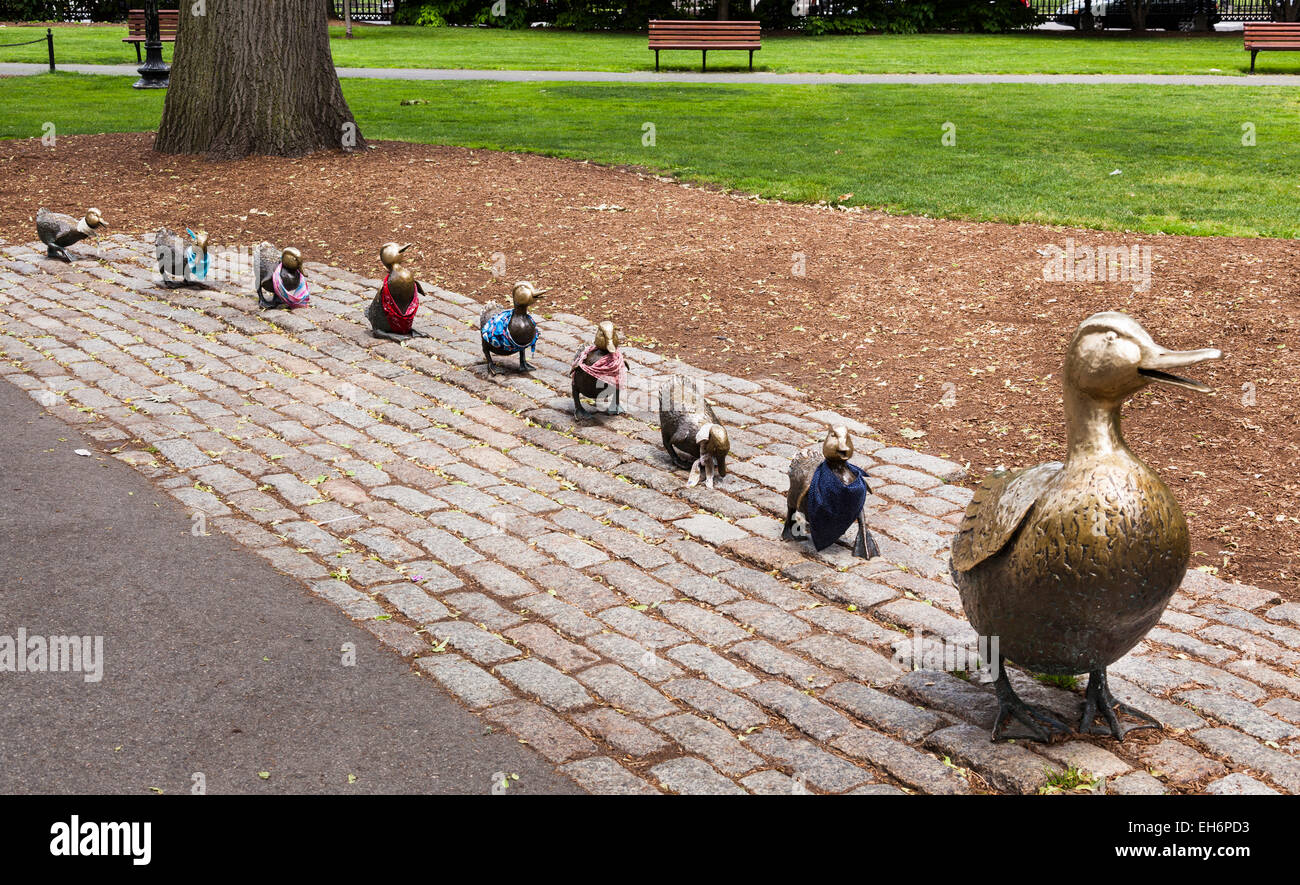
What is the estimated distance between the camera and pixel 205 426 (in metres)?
8.23

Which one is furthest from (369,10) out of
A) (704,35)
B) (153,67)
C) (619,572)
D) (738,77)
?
(619,572)

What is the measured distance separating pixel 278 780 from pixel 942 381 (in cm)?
571

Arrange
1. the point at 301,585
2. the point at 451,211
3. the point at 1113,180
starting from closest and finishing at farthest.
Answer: the point at 301,585 < the point at 451,211 < the point at 1113,180

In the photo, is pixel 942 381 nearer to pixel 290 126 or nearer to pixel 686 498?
pixel 686 498

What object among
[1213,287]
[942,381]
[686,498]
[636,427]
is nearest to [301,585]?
[686,498]

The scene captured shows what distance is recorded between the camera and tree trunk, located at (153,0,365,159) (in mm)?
14359

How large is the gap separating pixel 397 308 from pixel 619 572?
4.18 m

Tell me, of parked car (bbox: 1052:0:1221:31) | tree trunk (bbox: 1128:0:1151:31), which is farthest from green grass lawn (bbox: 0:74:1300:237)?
parked car (bbox: 1052:0:1221:31)

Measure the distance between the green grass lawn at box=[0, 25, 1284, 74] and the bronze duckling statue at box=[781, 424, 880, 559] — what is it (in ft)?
70.3

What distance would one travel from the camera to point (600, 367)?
26.1 feet

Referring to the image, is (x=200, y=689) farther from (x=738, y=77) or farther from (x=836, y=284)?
(x=738, y=77)

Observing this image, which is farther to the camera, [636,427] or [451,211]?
[451,211]

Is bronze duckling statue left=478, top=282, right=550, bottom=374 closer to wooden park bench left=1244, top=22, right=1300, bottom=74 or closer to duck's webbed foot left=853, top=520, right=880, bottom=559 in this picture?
duck's webbed foot left=853, top=520, right=880, bottom=559

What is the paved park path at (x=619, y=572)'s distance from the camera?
15.9 feet
